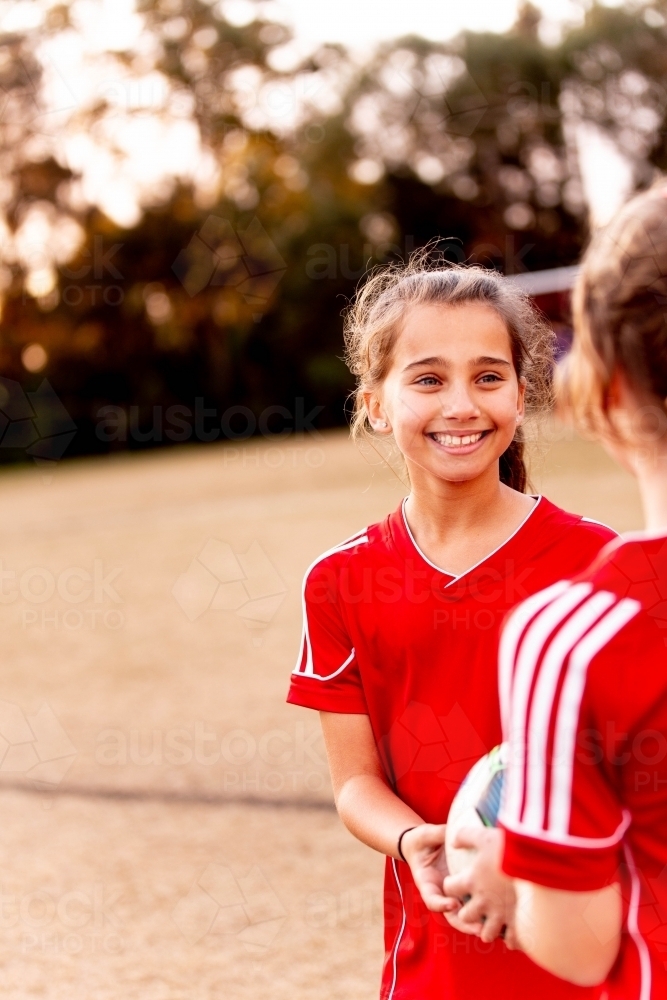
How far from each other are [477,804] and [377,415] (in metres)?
0.82

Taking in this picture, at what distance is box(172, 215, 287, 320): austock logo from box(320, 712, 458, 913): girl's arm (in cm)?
3120

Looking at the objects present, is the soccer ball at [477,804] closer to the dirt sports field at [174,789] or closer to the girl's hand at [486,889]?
the girl's hand at [486,889]

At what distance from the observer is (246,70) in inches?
1415

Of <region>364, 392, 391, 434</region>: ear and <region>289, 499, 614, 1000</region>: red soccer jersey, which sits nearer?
<region>289, 499, 614, 1000</region>: red soccer jersey

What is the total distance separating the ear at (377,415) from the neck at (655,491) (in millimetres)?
1007

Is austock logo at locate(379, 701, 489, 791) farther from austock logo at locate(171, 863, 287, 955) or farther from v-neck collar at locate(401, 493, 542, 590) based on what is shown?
austock logo at locate(171, 863, 287, 955)

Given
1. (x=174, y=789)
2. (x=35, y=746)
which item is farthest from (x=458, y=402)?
(x=35, y=746)

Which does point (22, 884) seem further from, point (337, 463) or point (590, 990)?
point (337, 463)

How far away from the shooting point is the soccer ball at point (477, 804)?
142 cm

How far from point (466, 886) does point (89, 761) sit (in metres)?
4.12

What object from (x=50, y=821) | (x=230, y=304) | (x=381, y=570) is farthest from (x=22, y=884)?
(x=230, y=304)

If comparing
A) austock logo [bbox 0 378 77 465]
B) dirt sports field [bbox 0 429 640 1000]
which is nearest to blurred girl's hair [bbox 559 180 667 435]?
dirt sports field [bbox 0 429 640 1000]

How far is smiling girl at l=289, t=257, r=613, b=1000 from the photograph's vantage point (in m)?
1.76

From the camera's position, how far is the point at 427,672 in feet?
5.90
